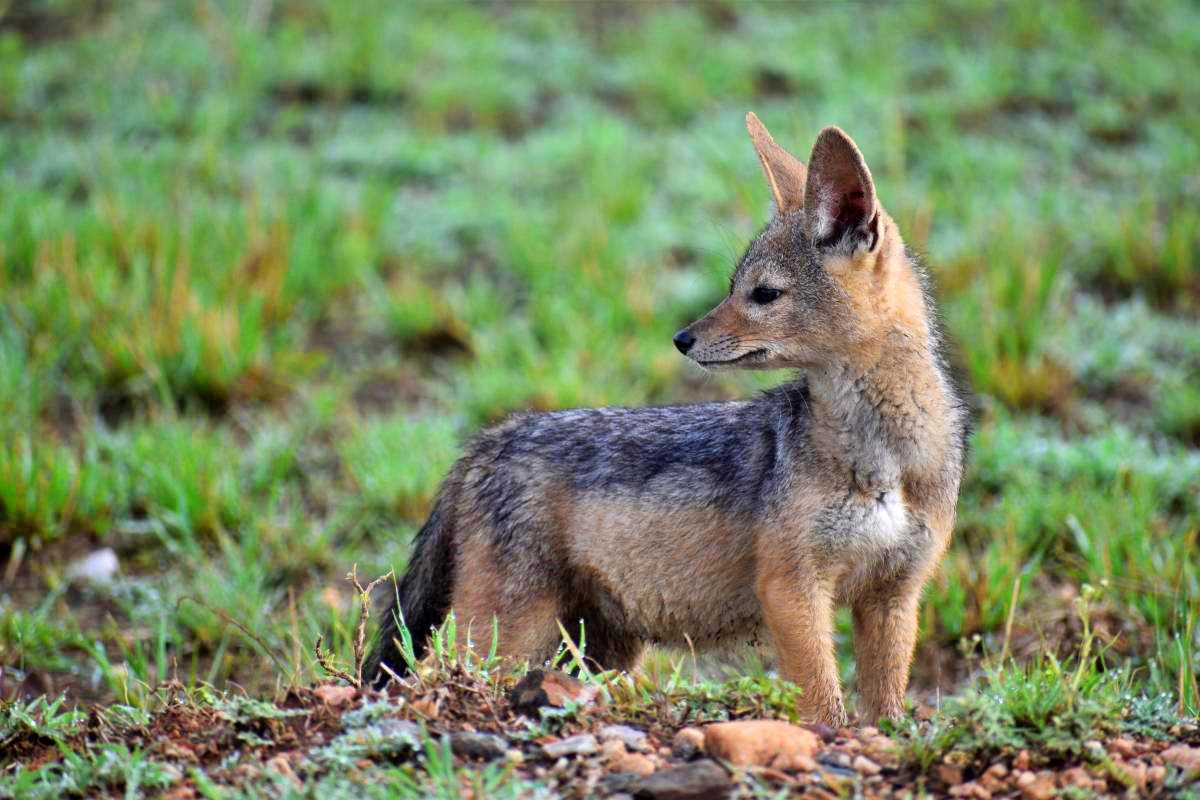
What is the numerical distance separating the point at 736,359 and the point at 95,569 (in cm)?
320

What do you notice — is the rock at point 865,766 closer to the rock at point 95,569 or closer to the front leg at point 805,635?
the front leg at point 805,635

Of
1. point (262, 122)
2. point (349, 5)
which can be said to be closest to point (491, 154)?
point (262, 122)

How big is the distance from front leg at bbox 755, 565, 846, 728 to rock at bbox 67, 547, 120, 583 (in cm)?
320

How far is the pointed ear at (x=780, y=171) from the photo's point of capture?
469cm

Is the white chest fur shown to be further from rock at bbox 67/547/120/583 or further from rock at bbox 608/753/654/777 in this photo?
rock at bbox 67/547/120/583

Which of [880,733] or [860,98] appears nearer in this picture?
[880,733]

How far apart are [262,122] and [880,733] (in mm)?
8261

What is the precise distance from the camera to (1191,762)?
11.0 ft

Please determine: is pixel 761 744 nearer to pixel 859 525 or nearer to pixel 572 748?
pixel 572 748

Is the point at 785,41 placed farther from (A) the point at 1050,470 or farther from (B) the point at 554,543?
(B) the point at 554,543

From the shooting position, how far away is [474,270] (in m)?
8.88

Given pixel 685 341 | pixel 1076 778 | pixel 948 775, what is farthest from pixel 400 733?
pixel 685 341

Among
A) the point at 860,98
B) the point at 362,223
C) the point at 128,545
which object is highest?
the point at 860,98

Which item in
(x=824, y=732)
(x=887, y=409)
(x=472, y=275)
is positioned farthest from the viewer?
(x=472, y=275)
